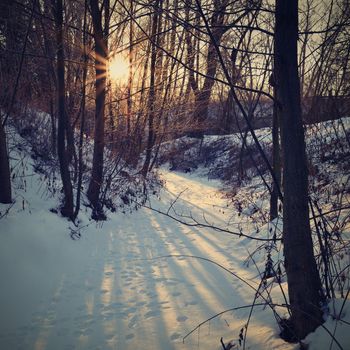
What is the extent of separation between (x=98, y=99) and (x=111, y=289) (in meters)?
4.28

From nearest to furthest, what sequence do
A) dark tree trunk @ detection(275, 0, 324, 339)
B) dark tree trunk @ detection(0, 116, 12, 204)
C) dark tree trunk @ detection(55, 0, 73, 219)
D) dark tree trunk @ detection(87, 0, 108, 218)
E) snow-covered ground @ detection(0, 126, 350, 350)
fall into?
→ dark tree trunk @ detection(275, 0, 324, 339) → snow-covered ground @ detection(0, 126, 350, 350) → dark tree trunk @ detection(0, 116, 12, 204) → dark tree trunk @ detection(55, 0, 73, 219) → dark tree trunk @ detection(87, 0, 108, 218)

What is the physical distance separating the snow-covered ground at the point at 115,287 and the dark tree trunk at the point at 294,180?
0.24 m

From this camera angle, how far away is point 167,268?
4379 millimetres

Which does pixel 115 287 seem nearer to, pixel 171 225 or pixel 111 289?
pixel 111 289

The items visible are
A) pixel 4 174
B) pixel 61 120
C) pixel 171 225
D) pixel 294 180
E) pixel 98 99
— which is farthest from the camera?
pixel 171 225

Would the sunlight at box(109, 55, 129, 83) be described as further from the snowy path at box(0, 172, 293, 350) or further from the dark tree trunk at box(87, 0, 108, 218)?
the snowy path at box(0, 172, 293, 350)

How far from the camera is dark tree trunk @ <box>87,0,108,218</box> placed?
578 cm

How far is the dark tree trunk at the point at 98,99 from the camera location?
19.0 ft

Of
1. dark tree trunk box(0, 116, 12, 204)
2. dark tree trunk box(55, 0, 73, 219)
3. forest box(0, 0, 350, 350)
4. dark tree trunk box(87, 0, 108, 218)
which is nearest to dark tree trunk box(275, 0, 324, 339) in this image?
forest box(0, 0, 350, 350)

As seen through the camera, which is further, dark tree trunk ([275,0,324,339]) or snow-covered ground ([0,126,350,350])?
snow-covered ground ([0,126,350,350])

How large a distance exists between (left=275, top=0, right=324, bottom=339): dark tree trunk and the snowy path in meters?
0.49

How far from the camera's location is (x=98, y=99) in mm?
6355

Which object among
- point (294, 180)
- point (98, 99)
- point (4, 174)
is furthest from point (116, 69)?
point (294, 180)

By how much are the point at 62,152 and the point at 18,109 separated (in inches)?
165
